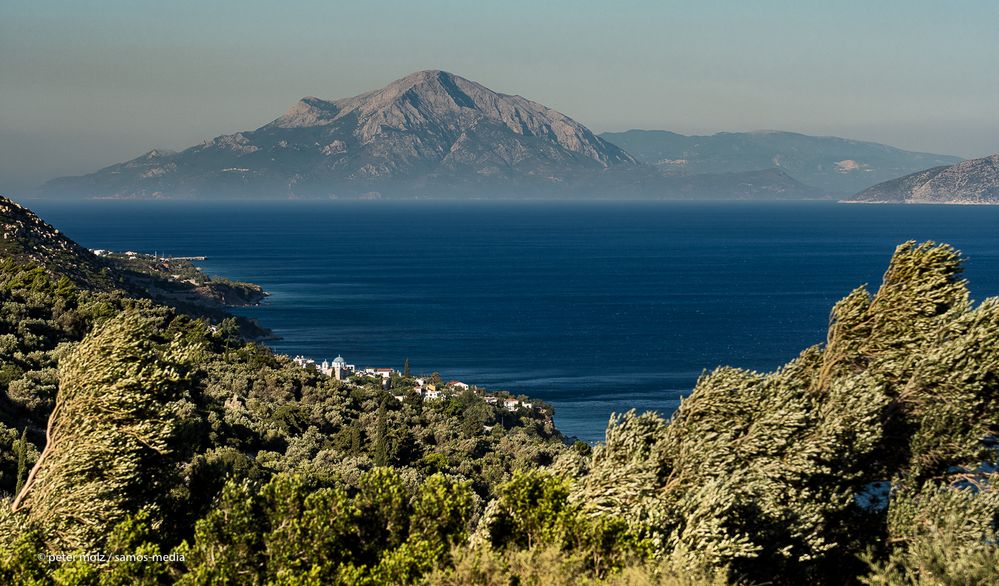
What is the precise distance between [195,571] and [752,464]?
465 inches

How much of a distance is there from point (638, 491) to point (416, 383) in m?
62.3

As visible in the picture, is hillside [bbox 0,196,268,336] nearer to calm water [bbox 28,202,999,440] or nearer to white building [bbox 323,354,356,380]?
calm water [bbox 28,202,999,440]

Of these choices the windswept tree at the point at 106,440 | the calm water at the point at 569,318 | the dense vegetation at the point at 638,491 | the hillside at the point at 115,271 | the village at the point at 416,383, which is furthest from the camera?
the calm water at the point at 569,318

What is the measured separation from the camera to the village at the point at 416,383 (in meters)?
74.6

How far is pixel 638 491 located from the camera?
20031mm

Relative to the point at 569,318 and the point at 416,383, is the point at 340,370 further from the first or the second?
the point at 569,318

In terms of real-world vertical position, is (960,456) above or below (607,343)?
above

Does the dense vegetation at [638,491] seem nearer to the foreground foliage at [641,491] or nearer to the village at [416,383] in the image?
the foreground foliage at [641,491]

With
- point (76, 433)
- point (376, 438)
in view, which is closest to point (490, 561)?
point (76, 433)

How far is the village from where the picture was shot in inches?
2936

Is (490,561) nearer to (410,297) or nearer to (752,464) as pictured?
(752,464)

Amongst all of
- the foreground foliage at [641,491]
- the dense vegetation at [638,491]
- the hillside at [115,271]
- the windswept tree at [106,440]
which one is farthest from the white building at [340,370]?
the windswept tree at [106,440]

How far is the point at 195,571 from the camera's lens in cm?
1795

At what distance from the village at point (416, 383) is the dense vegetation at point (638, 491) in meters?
45.8
